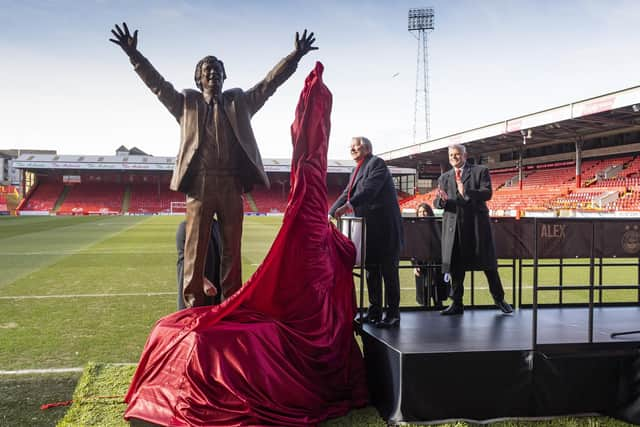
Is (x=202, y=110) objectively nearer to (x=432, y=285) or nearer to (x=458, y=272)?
(x=458, y=272)

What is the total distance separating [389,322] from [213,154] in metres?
1.80

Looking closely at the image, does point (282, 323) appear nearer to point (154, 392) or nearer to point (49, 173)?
point (154, 392)

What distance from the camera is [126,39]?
3490 mm

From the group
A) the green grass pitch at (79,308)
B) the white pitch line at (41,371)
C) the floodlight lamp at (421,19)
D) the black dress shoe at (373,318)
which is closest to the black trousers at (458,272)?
the black dress shoe at (373,318)

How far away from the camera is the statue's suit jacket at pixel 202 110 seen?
3.63 m

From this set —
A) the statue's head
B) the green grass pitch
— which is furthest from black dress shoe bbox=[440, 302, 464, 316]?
the statue's head


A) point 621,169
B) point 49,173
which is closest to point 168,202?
point 49,173

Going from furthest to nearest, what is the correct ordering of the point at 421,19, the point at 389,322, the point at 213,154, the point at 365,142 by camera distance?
the point at 421,19
the point at 365,142
the point at 389,322
the point at 213,154

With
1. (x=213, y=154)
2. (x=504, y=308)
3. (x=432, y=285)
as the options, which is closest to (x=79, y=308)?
(x=213, y=154)

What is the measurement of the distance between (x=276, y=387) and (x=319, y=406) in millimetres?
328

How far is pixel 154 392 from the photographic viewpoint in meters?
3.21

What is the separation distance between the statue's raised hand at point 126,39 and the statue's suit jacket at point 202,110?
0.22 feet

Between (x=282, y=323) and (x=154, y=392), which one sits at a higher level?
(x=282, y=323)

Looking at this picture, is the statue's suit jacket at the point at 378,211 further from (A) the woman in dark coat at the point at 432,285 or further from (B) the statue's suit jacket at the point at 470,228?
(A) the woman in dark coat at the point at 432,285
